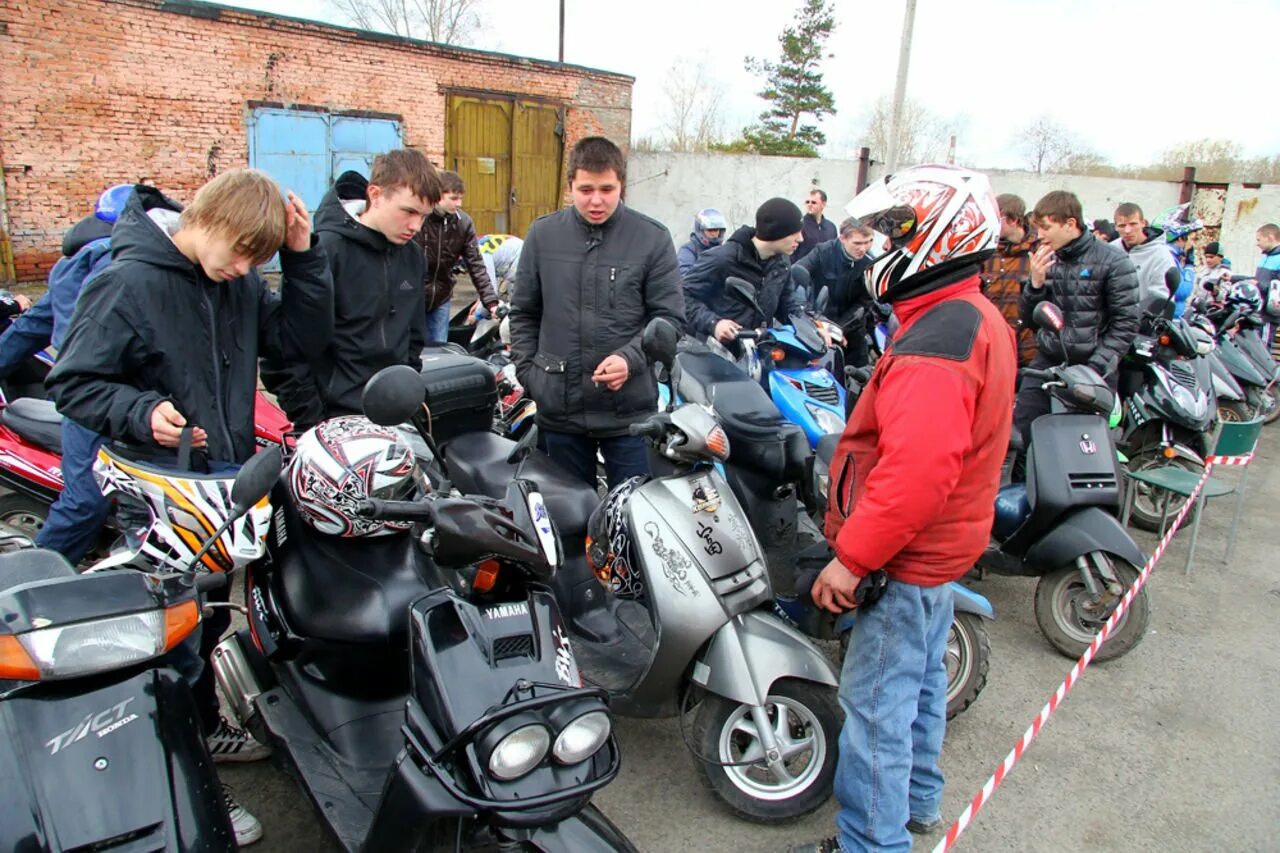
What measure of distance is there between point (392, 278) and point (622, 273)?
898 millimetres

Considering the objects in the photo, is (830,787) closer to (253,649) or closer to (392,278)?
(253,649)

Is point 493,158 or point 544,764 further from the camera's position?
point 493,158

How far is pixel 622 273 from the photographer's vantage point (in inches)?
132

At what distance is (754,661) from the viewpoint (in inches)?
99.7

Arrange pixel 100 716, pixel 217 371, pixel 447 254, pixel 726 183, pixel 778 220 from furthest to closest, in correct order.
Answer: pixel 726 183 → pixel 447 254 → pixel 778 220 → pixel 217 371 → pixel 100 716

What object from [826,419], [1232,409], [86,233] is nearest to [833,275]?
[826,419]

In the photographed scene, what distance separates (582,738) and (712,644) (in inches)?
39.5

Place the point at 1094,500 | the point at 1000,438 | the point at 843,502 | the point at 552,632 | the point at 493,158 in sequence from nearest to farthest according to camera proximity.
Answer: the point at 552,632
the point at 1000,438
the point at 843,502
the point at 1094,500
the point at 493,158

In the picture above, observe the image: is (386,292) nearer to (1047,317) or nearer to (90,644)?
(90,644)

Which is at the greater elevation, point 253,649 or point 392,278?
point 392,278

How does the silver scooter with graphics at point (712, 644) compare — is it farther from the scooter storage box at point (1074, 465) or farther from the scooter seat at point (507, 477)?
the scooter storage box at point (1074, 465)

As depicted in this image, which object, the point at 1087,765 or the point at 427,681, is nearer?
the point at 427,681

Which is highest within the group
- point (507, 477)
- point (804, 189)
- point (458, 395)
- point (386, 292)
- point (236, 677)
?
point (804, 189)

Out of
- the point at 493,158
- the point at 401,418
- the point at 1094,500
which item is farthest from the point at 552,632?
the point at 493,158
